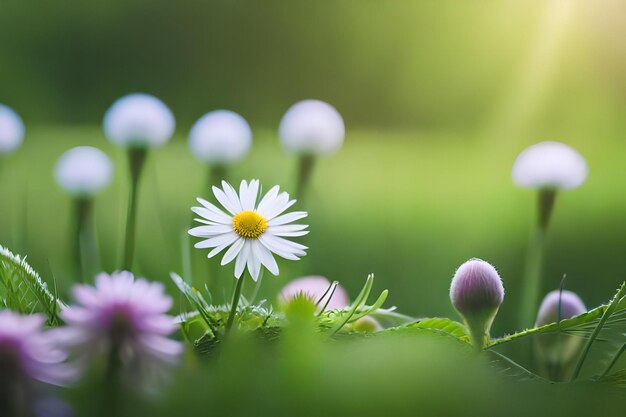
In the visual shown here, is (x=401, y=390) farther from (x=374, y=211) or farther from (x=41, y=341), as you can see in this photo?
(x=374, y=211)

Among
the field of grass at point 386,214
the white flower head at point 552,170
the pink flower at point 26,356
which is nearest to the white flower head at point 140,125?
the field of grass at point 386,214

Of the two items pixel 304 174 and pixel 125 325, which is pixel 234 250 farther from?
pixel 304 174

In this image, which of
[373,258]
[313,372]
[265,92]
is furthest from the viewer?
[265,92]

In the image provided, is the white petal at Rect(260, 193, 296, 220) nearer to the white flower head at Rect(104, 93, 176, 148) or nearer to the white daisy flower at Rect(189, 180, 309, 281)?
the white daisy flower at Rect(189, 180, 309, 281)

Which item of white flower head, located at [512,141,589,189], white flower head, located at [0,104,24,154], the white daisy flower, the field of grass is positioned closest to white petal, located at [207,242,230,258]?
the white daisy flower

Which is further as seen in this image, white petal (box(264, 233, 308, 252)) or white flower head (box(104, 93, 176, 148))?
white flower head (box(104, 93, 176, 148))

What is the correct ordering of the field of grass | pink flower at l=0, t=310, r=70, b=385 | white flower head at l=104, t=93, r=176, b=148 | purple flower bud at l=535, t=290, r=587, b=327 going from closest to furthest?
pink flower at l=0, t=310, r=70, b=385 → purple flower bud at l=535, t=290, r=587, b=327 → the field of grass → white flower head at l=104, t=93, r=176, b=148

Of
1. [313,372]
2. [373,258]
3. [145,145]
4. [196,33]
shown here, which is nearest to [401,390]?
[313,372]
